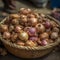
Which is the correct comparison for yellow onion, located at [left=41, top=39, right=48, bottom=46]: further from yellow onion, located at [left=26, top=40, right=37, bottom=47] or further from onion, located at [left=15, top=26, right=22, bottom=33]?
onion, located at [left=15, top=26, right=22, bottom=33]

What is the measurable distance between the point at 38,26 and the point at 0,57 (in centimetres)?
31

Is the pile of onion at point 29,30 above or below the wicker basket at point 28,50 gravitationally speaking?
above

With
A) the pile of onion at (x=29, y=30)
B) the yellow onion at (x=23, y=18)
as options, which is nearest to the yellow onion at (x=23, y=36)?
the pile of onion at (x=29, y=30)

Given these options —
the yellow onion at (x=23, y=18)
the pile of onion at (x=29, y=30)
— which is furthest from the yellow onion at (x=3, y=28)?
the yellow onion at (x=23, y=18)

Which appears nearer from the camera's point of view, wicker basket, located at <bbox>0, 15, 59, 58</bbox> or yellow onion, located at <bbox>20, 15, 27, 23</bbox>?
wicker basket, located at <bbox>0, 15, 59, 58</bbox>

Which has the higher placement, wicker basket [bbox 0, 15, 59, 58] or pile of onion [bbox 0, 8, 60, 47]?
pile of onion [bbox 0, 8, 60, 47]

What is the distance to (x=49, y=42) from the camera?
1103 mm

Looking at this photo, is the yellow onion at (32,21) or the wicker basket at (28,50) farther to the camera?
the yellow onion at (32,21)

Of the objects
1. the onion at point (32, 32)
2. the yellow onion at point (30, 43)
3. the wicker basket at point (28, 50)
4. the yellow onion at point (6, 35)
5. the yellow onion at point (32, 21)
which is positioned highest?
the yellow onion at point (32, 21)

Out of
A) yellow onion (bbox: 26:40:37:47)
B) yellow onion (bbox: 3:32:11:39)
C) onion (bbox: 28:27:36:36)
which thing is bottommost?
yellow onion (bbox: 26:40:37:47)

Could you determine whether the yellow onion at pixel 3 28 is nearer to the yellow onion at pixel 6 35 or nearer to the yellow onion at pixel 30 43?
the yellow onion at pixel 6 35

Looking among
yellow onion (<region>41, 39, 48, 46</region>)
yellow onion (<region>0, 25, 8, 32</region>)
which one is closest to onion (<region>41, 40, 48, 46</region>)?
yellow onion (<region>41, 39, 48, 46</region>)

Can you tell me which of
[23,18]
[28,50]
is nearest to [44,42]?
[28,50]

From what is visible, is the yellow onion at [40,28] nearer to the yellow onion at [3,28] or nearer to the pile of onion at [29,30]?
the pile of onion at [29,30]
